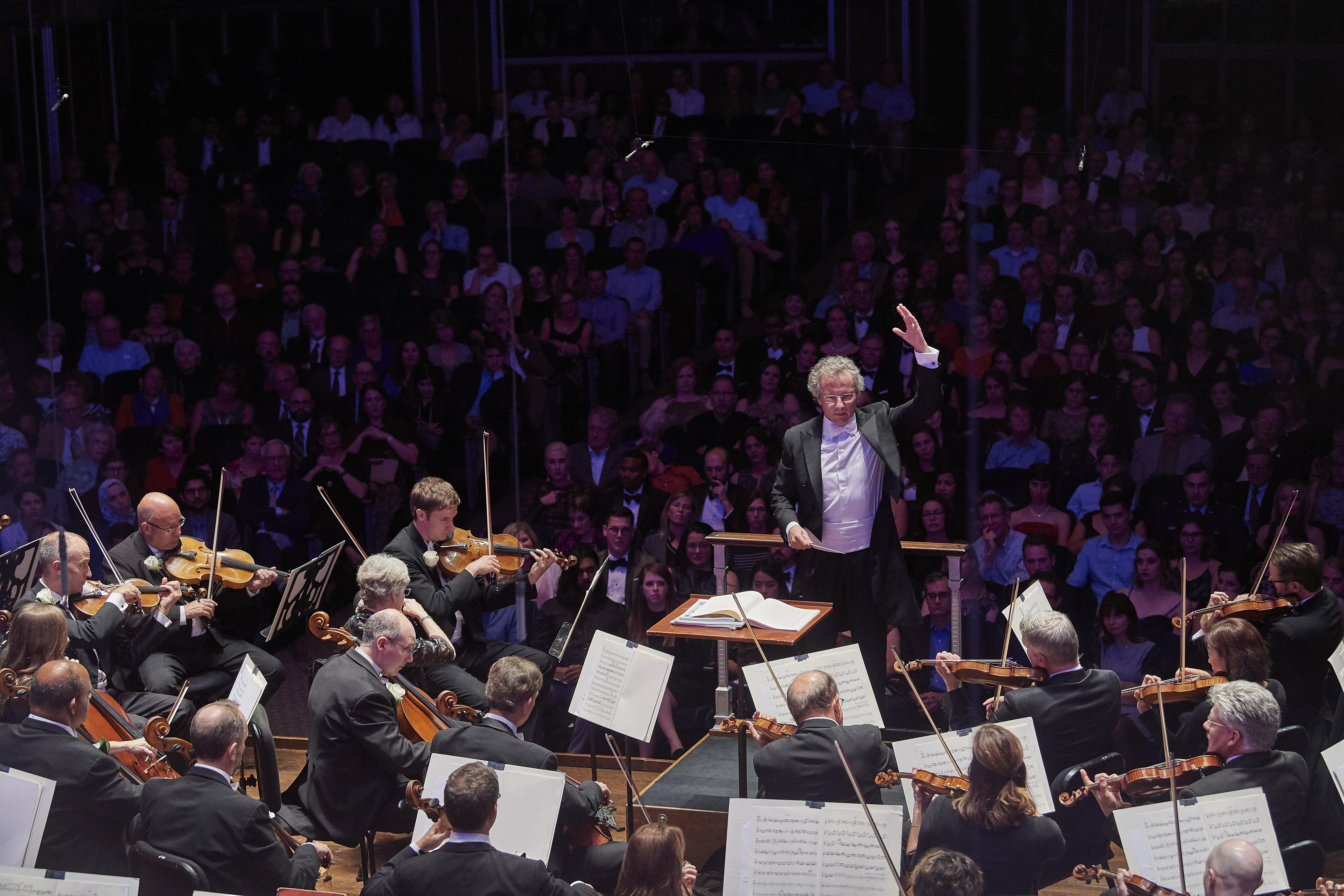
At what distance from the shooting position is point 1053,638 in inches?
154

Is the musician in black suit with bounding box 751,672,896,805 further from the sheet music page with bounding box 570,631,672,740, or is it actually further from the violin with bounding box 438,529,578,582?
the violin with bounding box 438,529,578,582

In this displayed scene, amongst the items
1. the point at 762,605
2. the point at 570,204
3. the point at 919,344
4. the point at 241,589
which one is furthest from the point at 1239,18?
the point at 241,589

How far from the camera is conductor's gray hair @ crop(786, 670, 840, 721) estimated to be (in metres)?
3.74

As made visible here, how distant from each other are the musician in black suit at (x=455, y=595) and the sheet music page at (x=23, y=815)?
62.2 inches

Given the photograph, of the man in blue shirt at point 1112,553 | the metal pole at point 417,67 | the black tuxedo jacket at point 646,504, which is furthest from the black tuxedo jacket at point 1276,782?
the metal pole at point 417,67

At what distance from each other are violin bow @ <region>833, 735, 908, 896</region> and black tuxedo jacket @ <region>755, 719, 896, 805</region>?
0.18m

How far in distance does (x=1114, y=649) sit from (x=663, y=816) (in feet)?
8.57

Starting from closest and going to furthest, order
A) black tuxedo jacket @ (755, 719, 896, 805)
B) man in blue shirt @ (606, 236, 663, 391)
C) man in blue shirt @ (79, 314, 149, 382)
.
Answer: black tuxedo jacket @ (755, 719, 896, 805) < man in blue shirt @ (606, 236, 663, 391) < man in blue shirt @ (79, 314, 149, 382)

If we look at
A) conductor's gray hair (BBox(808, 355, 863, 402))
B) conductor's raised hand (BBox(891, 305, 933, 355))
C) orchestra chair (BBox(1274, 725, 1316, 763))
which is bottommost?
orchestra chair (BBox(1274, 725, 1316, 763))

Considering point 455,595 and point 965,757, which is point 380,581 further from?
point 965,757

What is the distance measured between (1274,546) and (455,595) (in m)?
2.97

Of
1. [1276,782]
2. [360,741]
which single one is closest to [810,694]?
[1276,782]

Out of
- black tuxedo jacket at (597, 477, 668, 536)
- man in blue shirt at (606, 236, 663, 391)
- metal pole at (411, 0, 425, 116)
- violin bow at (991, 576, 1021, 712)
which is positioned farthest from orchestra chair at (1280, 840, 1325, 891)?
metal pole at (411, 0, 425, 116)

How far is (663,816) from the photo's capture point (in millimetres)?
3506
